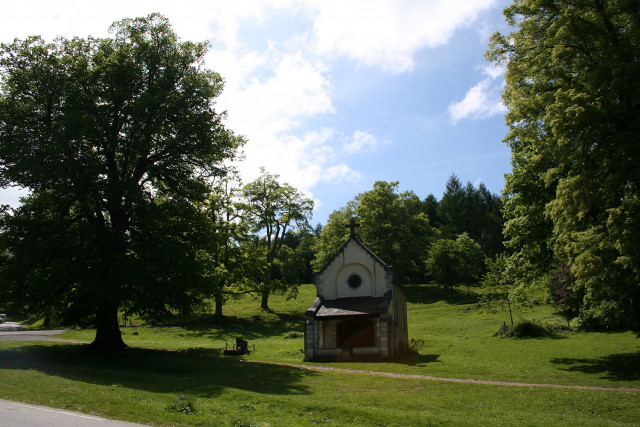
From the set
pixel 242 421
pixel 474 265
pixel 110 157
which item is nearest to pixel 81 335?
pixel 110 157

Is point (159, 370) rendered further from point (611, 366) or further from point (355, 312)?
point (611, 366)

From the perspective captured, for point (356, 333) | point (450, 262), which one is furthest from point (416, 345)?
point (450, 262)

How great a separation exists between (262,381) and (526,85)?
18956mm

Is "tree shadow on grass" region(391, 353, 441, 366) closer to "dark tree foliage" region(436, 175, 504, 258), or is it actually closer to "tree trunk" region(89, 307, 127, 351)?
"tree trunk" region(89, 307, 127, 351)

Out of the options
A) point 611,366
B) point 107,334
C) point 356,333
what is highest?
point 107,334

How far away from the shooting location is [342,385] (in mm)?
16422

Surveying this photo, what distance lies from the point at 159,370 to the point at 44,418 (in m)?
10.7

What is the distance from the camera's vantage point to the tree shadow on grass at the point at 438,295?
180 feet

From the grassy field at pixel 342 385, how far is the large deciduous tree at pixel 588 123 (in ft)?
14.2

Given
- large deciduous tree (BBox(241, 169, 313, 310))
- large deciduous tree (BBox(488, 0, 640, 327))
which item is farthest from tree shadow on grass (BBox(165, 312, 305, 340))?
large deciduous tree (BBox(488, 0, 640, 327))

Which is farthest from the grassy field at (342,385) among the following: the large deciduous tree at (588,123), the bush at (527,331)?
the large deciduous tree at (588,123)

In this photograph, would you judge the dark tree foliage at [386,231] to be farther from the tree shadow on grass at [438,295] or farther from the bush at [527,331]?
the bush at [527,331]

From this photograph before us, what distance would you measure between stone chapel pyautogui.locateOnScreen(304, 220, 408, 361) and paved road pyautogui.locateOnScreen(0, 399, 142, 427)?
17.7m

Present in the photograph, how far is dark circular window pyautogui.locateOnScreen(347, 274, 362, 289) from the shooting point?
2941 centimetres
